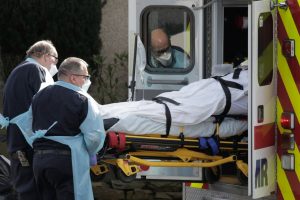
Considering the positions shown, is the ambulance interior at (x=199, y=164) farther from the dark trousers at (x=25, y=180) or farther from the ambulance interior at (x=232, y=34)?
the dark trousers at (x=25, y=180)

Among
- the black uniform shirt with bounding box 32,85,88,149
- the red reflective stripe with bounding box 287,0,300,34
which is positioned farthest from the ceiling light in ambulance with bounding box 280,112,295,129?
the black uniform shirt with bounding box 32,85,88,149

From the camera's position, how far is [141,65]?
24.5 feet

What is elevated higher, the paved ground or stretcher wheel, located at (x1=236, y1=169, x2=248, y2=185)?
stretcher wheel, located at (x1=236, y1=169, x2=248, y2=185)

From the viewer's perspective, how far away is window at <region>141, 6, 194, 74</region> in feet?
24.5

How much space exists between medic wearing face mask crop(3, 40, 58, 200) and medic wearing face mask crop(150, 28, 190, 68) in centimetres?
102

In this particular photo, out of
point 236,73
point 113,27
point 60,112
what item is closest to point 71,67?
point 60,112

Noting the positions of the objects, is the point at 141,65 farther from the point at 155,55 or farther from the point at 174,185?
the point at 174,185

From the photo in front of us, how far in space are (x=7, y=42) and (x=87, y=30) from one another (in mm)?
1139

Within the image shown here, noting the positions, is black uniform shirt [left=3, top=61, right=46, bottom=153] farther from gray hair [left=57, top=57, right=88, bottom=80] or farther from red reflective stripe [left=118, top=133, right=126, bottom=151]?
red reflective stripe [left=118, top=133, right=126, bottom=151]

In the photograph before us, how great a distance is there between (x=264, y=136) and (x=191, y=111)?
556mm

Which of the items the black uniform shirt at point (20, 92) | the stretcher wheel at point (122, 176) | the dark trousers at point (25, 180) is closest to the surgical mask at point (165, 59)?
the black uniform shirt at point (20, 92)

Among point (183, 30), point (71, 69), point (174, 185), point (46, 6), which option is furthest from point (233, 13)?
point (46, 6)

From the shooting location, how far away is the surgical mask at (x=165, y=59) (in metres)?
7.55

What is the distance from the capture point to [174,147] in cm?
600
